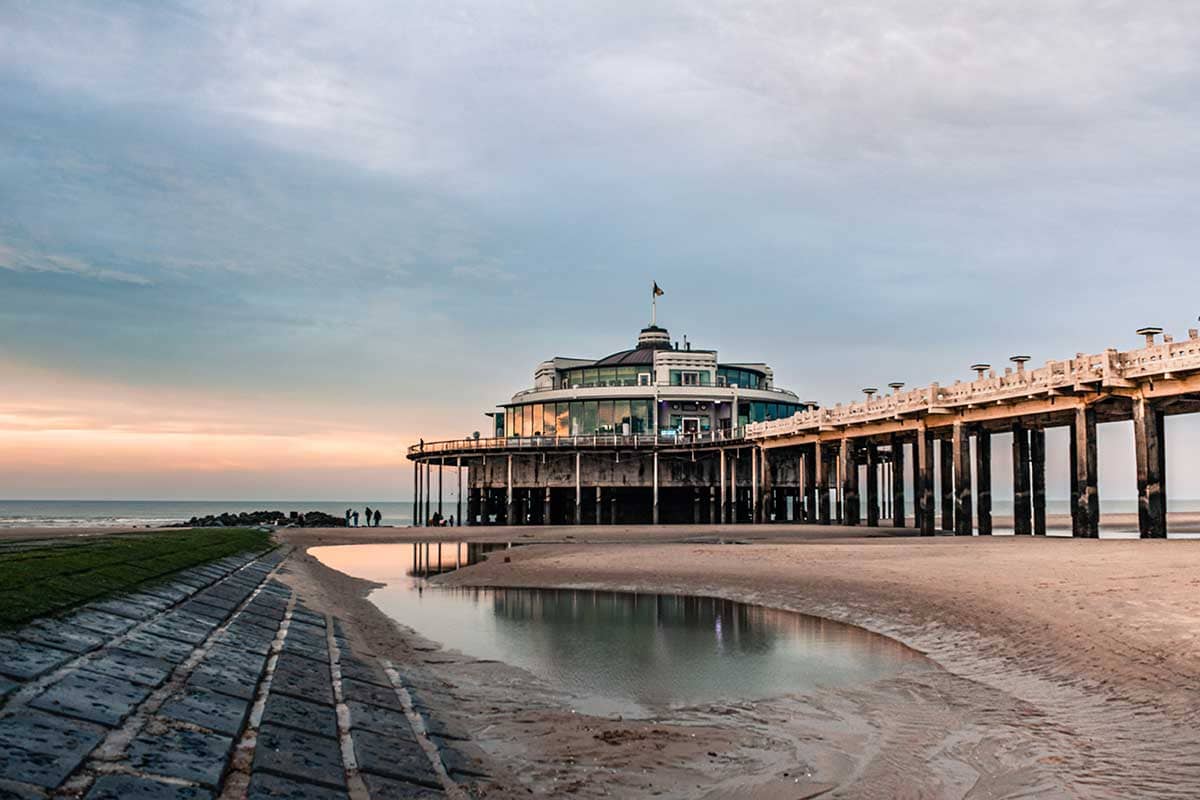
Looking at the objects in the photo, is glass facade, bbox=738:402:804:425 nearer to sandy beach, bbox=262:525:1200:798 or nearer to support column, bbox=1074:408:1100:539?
support column, bbox=1074:408:1100:539

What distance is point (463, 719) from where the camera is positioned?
9961 mm

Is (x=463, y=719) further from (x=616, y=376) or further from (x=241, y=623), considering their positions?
(x=616, y=376)

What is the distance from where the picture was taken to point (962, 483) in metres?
38.6

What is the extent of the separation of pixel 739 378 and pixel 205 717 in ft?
232

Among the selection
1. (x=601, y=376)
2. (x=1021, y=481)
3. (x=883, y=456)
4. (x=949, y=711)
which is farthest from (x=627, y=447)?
(x=949, y=711)

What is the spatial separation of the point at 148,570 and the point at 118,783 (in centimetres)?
1115

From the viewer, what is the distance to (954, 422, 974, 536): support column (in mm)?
38406

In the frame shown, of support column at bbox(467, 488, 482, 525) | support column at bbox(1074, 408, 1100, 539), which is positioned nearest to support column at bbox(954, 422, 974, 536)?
support column at bbox(1074, 408, 1100, 539)

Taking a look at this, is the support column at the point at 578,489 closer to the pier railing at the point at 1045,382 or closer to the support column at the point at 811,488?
the support column at the point at 811,488

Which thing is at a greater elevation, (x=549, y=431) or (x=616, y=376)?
(x=616, y=376)

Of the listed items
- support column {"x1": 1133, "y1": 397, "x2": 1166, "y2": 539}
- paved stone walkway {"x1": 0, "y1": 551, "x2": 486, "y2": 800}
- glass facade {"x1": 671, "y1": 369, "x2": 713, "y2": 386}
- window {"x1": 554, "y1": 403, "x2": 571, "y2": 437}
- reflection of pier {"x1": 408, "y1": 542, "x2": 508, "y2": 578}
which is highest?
glass facade {"x1": 671, "y1": 369, "x2": 713, "y2": 386}

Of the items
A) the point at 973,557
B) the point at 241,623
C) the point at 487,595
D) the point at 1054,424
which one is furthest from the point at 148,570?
the point at 1054,424

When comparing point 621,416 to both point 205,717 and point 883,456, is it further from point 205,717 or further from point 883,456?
point 205,717

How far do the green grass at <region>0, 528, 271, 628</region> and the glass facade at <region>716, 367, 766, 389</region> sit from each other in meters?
56.2
